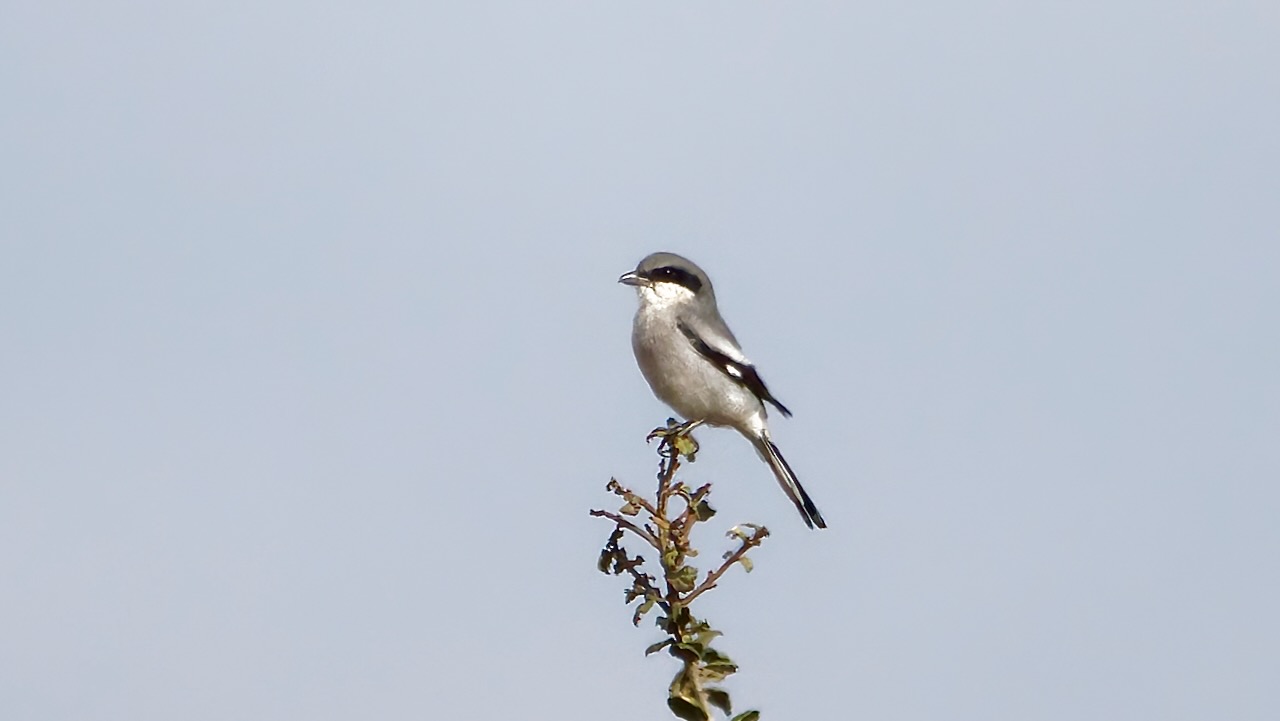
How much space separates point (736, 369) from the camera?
268 inches

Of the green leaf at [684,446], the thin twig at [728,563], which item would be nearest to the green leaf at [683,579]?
the thin twig at [728,563]

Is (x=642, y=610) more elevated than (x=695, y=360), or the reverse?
(x=695, y=360)

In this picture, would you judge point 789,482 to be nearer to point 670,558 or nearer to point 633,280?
point 633,280

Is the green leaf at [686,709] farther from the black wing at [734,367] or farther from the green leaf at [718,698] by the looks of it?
the black wing at [734,367]

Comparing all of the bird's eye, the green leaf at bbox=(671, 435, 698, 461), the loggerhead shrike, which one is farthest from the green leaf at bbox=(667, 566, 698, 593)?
the bird's eye

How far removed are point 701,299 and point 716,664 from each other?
16.0 ft

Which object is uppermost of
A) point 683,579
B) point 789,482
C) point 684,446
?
point 789,482

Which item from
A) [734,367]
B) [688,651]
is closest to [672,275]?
[734,367]

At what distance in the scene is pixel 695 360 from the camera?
669 centimetres

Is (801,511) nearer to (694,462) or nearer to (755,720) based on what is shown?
(694,462)

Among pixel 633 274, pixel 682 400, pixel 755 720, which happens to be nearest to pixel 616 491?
pixel 755 720

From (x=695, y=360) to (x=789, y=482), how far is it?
2.33 ft

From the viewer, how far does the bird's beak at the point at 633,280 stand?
711 centimetres

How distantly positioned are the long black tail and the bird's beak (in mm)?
843
